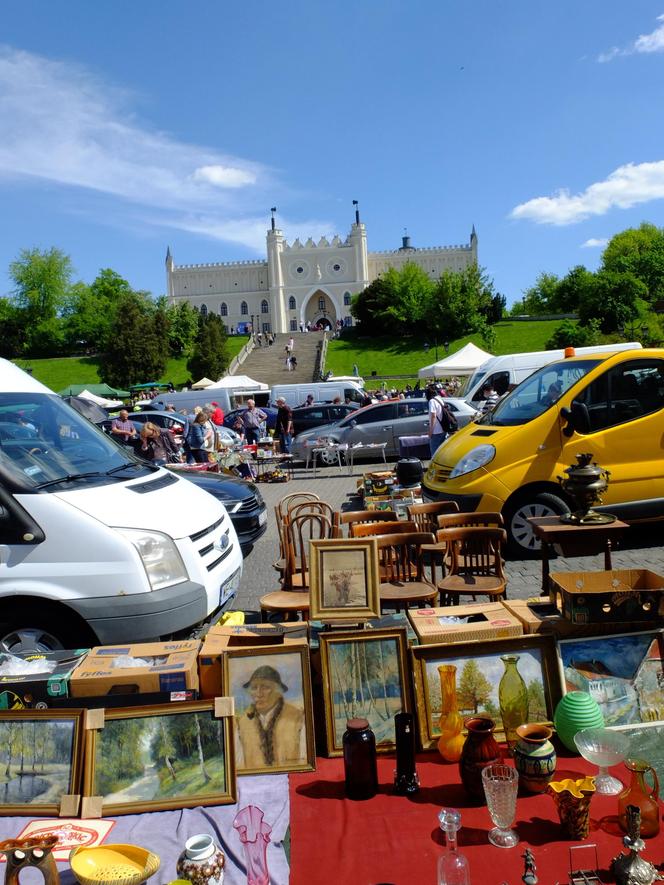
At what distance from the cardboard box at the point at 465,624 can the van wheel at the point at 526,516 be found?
363cm

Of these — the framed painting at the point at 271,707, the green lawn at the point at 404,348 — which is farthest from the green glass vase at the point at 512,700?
the green lawn at the point at 404,348

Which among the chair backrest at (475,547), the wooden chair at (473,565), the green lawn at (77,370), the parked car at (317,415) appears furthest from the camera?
the green lawn at (77,370)

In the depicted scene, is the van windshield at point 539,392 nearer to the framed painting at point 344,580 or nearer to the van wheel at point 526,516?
the van wheel at point 526,516

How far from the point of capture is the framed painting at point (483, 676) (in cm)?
341

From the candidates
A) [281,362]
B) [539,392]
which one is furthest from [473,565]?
[281,362]

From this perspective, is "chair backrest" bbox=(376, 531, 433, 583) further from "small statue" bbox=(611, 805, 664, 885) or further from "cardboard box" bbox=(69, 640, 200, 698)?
"small statue" bbox=(611, 805, 664, 885)

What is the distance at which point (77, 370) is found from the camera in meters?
69.9

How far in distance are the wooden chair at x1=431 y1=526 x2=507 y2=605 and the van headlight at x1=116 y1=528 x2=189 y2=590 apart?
208 centimetres

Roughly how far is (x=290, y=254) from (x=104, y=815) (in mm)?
107056

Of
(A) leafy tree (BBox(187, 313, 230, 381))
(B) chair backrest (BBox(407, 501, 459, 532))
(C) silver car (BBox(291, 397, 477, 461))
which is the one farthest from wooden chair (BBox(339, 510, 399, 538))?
(A) leafy tree (BBox(187, 313, 230, 381))

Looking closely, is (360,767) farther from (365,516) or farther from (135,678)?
(365,516)

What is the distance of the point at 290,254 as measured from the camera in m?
105

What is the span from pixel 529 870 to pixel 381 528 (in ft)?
11.5

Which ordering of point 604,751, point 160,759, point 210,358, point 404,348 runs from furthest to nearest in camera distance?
point 404,348
point 210,358
point 160,759
point 604,751
